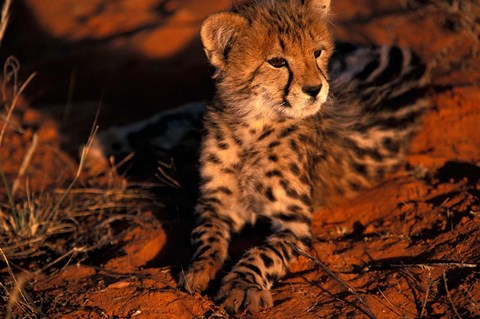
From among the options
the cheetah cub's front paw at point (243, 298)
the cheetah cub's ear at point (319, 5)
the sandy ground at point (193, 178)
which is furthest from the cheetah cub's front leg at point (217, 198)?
the cheetah cub's ear at point (319, 5)

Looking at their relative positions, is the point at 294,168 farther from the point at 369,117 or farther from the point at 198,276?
the point at 369,117

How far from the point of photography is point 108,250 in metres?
3.62

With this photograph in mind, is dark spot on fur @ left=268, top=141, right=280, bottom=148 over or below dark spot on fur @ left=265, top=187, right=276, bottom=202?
over

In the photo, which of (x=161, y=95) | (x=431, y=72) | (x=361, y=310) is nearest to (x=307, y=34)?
(x=361, y=310)

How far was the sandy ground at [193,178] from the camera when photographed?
2865 millimetres

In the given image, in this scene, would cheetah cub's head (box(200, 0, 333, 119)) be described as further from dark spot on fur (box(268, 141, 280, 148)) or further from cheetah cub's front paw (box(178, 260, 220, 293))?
cheetah cub's front paw (box(178, 260, 220, 293))

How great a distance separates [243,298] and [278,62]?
117 centimetres

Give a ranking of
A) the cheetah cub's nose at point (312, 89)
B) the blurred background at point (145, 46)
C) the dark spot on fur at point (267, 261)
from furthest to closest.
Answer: the blurred background at point (145, 46) → the dark spot on fur at point (267, 261) → the cheetah cub's nose at point (312, 89)

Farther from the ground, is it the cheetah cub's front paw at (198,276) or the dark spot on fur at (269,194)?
the dark spot on fur at (269,194)

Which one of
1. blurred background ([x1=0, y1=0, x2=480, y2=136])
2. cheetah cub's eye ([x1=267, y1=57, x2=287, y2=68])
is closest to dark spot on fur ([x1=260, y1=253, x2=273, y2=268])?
cheetah cub's eye ([x1=267, y1=57, x2=287, y2=68])

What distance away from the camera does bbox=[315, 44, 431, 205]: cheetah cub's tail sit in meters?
3.86

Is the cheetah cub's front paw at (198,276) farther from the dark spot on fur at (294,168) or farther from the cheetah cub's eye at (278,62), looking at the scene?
Answer: the cheetah cub's eye at (278,62)

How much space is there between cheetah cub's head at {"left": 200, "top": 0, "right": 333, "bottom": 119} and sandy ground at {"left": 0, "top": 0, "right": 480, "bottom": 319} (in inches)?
32.1

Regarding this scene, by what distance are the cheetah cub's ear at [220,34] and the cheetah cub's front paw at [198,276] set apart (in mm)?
1031
